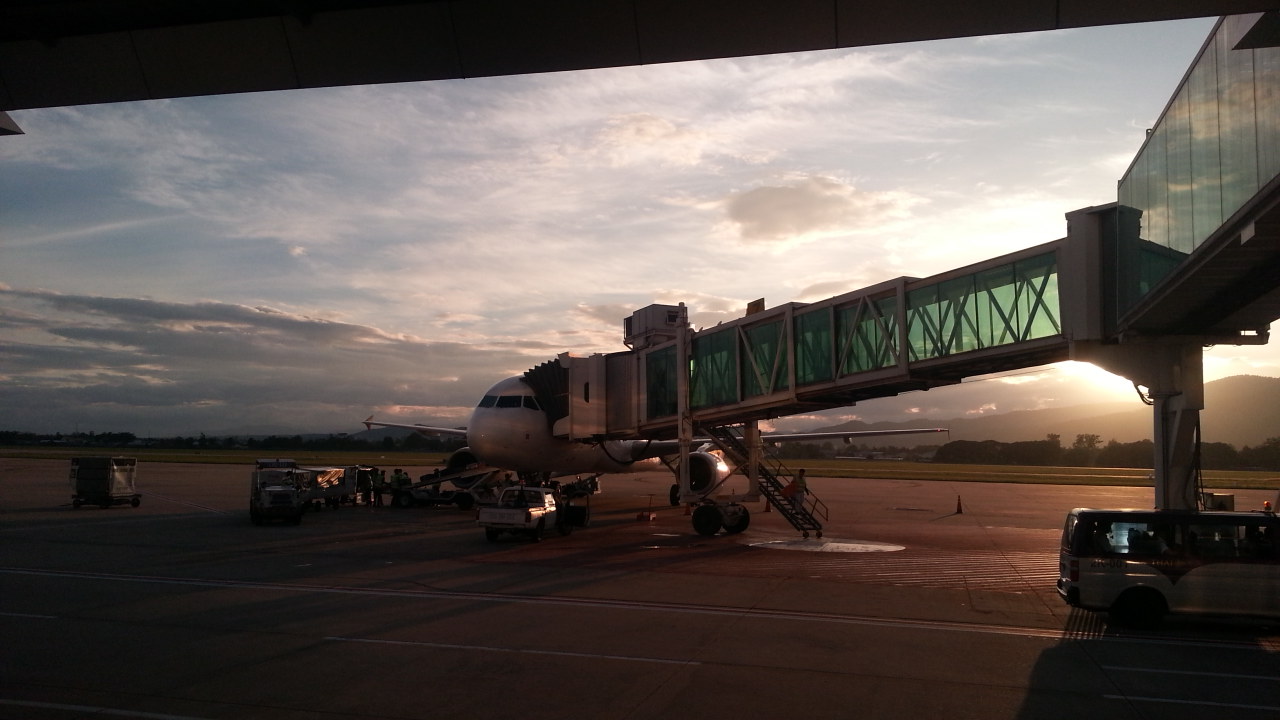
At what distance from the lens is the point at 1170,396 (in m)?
18.6

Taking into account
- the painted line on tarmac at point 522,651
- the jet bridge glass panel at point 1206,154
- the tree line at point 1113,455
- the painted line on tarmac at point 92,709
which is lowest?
the tree line at point 1113,455

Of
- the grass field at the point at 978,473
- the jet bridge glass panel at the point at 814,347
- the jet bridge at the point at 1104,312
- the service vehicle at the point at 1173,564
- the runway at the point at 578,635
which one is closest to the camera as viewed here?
the jet bridge at the point at 1104,312

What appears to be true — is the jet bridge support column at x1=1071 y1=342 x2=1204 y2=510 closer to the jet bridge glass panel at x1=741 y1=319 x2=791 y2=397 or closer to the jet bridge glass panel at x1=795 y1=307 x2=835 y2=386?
the jet bridge glass panel at x1=795 y1=307 x2=835 y2=386

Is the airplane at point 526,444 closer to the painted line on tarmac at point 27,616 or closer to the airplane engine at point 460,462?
the airplane engine at point 460,462

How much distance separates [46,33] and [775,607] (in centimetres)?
1403

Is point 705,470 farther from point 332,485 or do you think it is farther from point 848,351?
point 332,485

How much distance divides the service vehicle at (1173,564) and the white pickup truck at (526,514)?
16.2m

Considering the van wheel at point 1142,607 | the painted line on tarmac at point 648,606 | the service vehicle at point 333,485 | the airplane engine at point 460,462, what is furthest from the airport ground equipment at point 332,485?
the van wheel at point 1142,607

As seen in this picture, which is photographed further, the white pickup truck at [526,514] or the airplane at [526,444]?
the airplane at [526,444]

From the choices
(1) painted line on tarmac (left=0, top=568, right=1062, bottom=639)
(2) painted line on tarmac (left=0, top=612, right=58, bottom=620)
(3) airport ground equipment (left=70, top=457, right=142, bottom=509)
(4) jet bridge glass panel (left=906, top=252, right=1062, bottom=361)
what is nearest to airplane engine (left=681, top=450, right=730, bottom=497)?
(4) jet bridge glass panel (left=906, top=252, right=1062, bottom=361)

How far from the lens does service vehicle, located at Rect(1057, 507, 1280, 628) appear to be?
1488cm

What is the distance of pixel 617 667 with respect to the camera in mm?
11703

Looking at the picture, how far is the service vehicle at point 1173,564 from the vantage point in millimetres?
14875

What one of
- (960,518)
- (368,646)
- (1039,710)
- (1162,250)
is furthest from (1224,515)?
(960,518)
